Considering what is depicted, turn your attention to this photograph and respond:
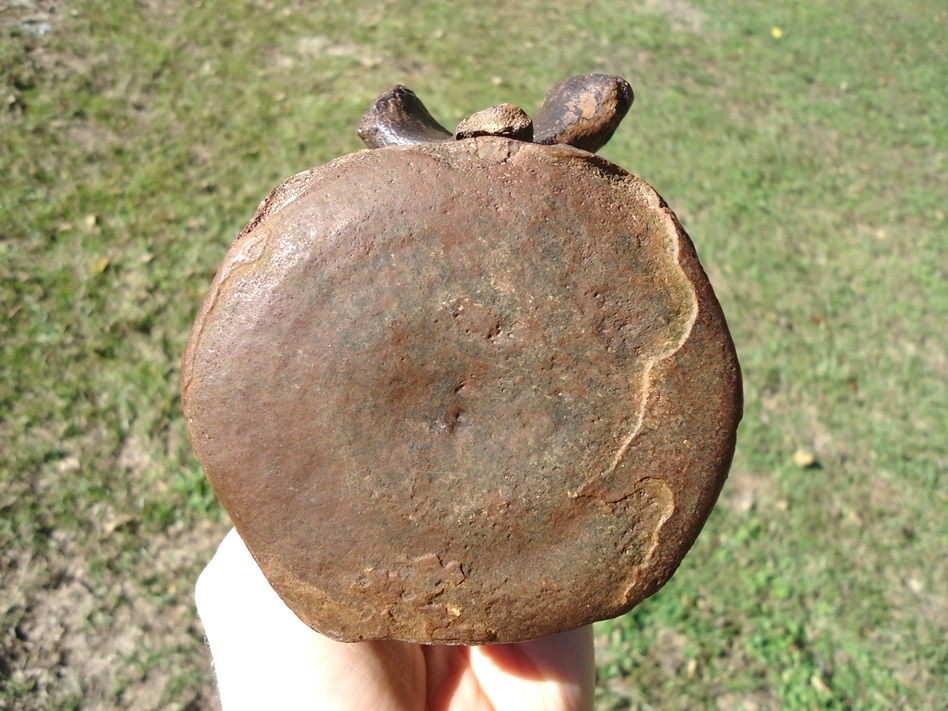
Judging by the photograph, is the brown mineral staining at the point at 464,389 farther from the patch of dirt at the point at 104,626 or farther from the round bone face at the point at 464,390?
the patch of dirt at the point at 104,626

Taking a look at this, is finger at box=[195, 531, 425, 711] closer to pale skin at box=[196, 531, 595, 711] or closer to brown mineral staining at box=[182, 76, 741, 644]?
pale skin at box=[196, 531, 595, 711]

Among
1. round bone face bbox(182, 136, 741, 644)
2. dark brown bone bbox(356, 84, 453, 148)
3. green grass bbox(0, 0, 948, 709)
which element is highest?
dark brown bone bbox(356, 84, 453, 148)

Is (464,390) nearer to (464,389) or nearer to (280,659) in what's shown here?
(464,389)

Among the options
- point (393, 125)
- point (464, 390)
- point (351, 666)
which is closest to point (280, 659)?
point (351, 666)

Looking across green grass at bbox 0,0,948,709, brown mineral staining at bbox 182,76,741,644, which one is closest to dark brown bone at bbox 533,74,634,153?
brown mineral staining at bbox 182,76,741,644

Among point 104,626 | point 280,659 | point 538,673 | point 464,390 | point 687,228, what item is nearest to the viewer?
point 464,390

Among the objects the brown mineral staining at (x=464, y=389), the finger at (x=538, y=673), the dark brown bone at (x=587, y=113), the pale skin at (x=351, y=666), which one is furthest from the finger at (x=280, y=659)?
the dark brown bone at (x=587, y=113)
